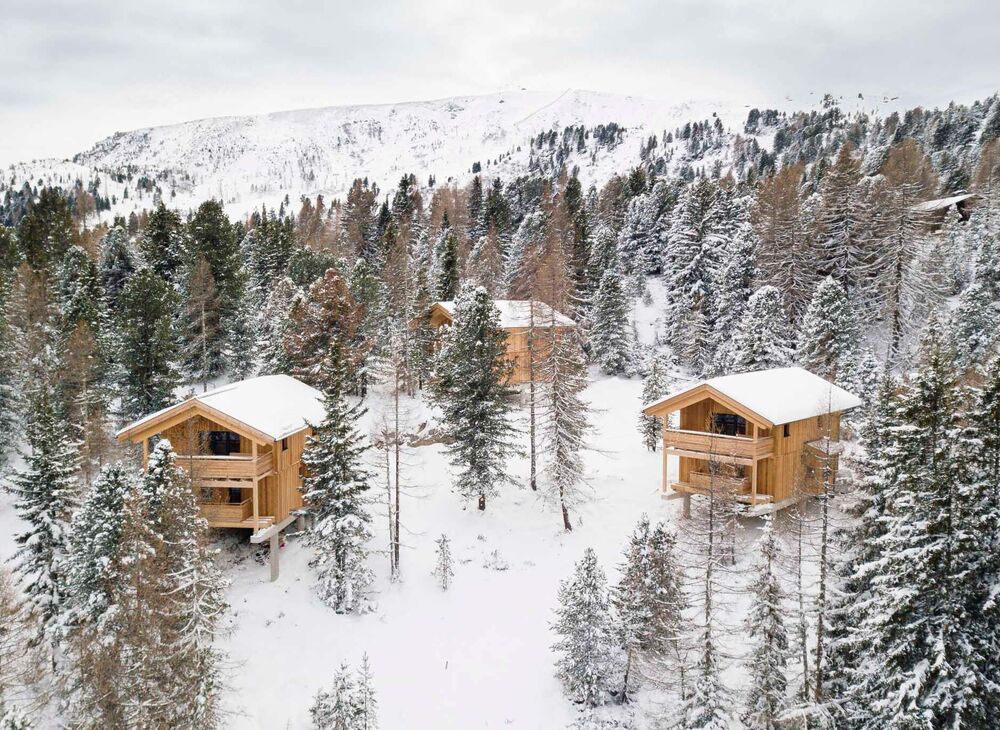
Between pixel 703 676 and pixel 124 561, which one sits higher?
pixel 124 561

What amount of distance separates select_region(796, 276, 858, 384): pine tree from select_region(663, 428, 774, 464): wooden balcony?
1444 cm

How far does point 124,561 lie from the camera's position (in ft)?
54.3

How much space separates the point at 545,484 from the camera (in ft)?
110

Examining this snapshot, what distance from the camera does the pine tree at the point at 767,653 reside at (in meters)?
16.6

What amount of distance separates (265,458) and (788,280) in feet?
132

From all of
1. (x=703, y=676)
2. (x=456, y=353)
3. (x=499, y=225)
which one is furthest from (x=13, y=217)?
(x=703, y=676)

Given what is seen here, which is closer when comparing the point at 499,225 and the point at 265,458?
the point at 265,458

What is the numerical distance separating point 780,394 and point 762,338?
1375 centimetres

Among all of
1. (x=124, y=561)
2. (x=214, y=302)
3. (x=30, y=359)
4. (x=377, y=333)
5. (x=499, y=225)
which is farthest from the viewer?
(x=499, y=225)

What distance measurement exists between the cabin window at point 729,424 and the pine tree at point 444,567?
13171 millimetres

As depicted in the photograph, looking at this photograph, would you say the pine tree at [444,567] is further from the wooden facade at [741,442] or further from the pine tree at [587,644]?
the wooden facade at [741,442]

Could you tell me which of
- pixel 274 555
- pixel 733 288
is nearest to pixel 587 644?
pixel 274 555

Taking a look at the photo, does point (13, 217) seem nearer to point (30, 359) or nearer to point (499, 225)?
point (499, 225)

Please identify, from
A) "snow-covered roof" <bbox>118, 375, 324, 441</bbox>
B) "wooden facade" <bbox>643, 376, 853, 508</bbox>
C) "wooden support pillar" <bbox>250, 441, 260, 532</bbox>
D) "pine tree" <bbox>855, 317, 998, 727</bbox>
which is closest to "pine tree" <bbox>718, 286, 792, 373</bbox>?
"wooden facade" <bbox>643, 376, 853, 508</bbox>
